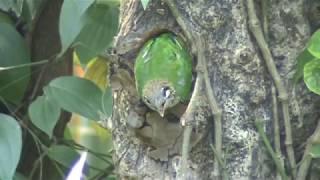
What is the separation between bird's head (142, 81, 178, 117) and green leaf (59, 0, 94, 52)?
0.13 meters

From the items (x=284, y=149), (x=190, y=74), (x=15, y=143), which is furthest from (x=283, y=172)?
(x=15, y=143)

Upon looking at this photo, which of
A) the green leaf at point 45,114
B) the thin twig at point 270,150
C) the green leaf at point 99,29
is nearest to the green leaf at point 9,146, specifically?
the green leaf at point 45,114

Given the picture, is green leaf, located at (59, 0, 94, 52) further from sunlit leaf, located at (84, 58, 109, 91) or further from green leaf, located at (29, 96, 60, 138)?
sunlit leaf, located at (84, 58, 109, 91)

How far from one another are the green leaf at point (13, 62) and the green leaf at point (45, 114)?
0.32 ft

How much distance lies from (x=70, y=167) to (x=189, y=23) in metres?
0.32

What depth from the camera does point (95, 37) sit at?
0.84 metres

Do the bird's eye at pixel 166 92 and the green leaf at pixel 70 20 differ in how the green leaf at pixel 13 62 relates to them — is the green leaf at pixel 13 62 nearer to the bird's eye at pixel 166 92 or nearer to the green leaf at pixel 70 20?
the green leaf at pixel 70 20

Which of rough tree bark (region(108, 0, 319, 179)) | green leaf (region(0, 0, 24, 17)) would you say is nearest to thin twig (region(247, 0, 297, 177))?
rough tree bark (region(108, 0, 319, 179))

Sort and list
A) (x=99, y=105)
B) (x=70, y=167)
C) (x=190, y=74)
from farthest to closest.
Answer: (x=70, y=167)
(x=99, y=105)
(x=190, y=74)

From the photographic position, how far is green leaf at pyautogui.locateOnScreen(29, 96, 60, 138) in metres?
0.79

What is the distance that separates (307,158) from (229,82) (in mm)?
102

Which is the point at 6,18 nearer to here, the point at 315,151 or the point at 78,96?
the point at 78,96

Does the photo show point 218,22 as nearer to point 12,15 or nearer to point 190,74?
point 190,74

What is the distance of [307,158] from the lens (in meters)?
0.66
